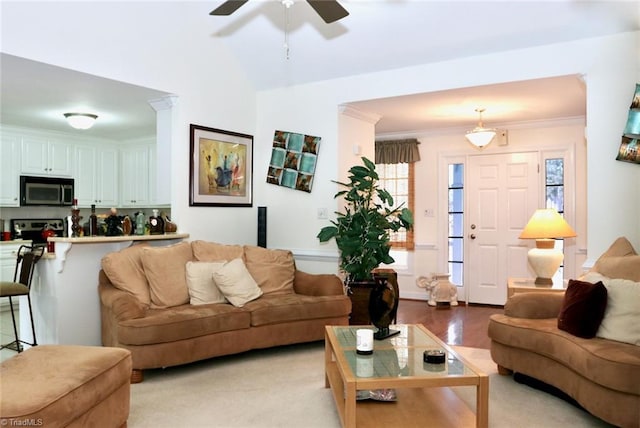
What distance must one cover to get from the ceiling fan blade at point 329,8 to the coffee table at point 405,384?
208 cm

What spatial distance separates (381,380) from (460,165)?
5.00 meters

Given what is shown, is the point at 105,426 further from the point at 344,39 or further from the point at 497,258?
the point at 497,258

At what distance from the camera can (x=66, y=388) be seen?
206 cm

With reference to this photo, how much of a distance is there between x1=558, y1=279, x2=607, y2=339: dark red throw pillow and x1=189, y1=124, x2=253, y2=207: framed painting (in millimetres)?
3434

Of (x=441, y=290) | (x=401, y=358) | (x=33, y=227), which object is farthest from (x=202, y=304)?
(x=33, y=227)

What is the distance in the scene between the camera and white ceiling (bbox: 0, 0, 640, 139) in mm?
3834

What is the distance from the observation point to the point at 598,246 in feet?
12.7

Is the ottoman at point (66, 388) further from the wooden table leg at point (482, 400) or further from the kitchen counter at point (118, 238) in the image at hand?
the wooden table leg at point (482, 400)

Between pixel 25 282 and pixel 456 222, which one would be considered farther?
pixel 456 222

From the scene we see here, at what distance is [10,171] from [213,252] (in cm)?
370

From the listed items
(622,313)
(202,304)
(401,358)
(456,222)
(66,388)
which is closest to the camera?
(66,388)

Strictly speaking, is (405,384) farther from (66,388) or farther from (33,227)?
(33,227)

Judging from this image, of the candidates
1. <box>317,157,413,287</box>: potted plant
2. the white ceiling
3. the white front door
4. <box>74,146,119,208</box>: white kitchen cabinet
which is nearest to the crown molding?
the white ceiling

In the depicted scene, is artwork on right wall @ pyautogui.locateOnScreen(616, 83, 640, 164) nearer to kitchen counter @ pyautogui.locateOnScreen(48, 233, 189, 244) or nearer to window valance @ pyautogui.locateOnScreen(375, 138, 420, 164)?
window valance @ pyautogui.locateOnScreen(375, 138, 420, 164)
